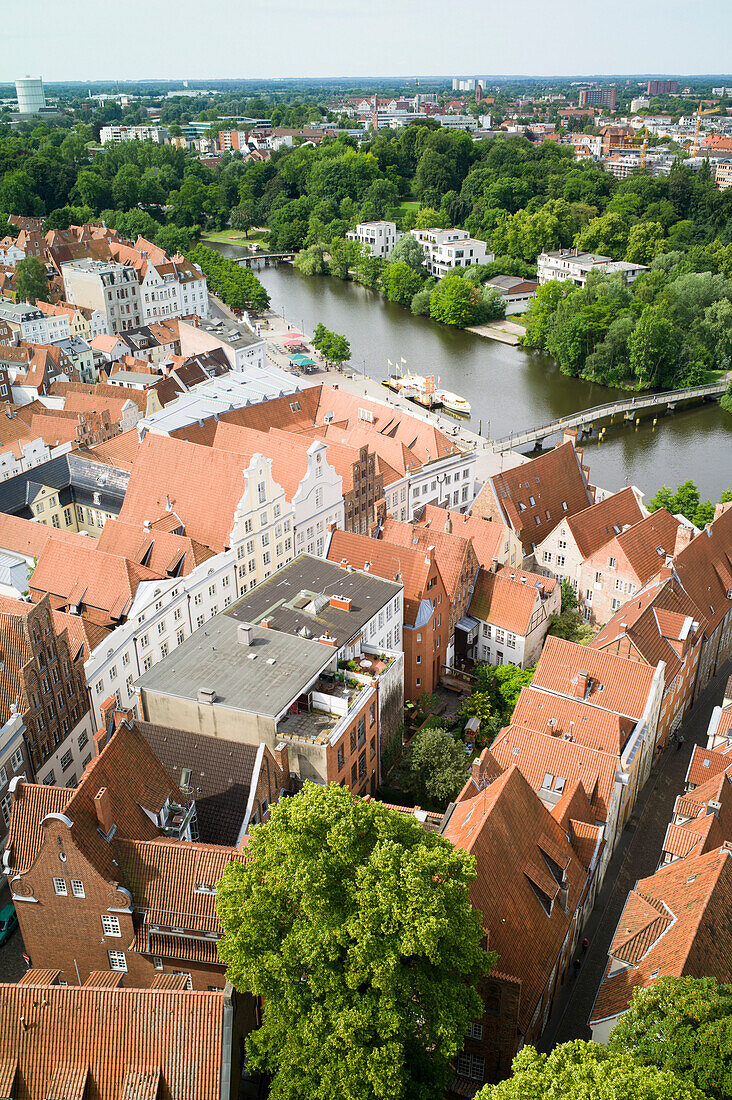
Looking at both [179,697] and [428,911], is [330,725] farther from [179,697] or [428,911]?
[428,911]

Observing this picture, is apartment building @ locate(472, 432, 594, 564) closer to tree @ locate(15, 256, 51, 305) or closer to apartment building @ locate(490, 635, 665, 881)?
apartment building @ locate(490, 635, 665, 881)

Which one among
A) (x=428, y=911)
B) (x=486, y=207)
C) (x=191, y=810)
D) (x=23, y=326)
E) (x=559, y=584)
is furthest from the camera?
(x=486, y=207)

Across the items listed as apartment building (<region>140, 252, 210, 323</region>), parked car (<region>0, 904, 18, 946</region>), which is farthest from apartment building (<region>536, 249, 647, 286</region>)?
parked car (<region>0, 904, 18, 946</region>)

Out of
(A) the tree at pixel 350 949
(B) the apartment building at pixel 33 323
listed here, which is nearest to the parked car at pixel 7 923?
(A) the tree at pixel 350 949

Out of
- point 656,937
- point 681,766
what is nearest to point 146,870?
point 656,937

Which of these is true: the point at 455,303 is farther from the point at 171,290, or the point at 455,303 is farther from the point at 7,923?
the point at 7,923
